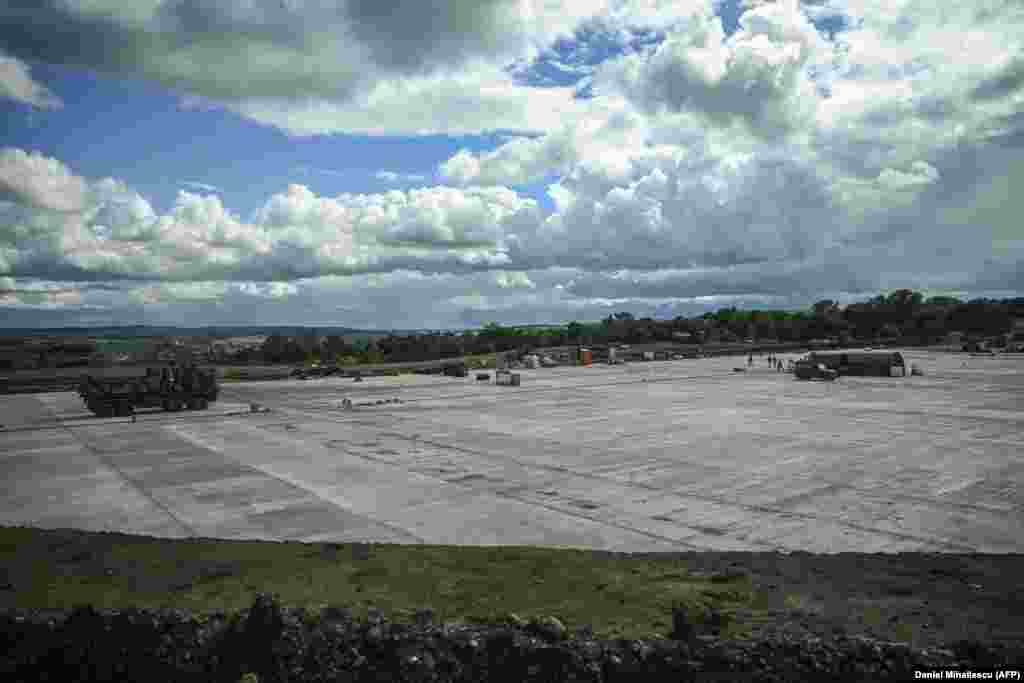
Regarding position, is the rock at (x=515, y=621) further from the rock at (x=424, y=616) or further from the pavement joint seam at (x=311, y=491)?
the pavement joint seam at (x=311, y=491)

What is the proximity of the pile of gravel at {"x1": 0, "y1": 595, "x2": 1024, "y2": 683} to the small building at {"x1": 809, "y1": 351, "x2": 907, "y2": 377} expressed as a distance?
74566 millimetres

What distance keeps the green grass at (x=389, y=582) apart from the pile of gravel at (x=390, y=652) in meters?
0.47

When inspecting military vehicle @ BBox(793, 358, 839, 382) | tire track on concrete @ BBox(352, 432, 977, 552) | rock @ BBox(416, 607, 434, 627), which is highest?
military vehicle @ BBox(793, 358, 839, 382)

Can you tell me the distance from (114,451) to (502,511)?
2358 cm

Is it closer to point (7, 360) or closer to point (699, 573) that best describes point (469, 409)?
point (699, 573)

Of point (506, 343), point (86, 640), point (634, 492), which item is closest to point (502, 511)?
point (634, 492)

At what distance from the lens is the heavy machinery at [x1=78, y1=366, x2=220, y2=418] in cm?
4778

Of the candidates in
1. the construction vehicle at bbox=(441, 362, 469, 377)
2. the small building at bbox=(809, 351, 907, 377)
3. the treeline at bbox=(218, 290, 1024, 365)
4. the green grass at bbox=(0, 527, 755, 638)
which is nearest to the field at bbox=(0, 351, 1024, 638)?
the green grass at bbox=(0, 527, 755, 638)

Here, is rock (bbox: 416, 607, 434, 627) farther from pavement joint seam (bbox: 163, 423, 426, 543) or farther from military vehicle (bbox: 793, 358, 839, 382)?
military vehicle (bbox: 793, 358, 839, 382)

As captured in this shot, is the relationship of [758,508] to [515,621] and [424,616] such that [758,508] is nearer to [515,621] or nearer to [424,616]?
[515,621]

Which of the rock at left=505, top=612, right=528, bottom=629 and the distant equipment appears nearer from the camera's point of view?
the rock at left=505, top=612, right=528, bottom=629

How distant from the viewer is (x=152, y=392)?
5059cm

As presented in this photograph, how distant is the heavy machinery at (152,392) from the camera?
47.8 meters

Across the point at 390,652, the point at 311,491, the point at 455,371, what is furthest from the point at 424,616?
the point at 455,371
